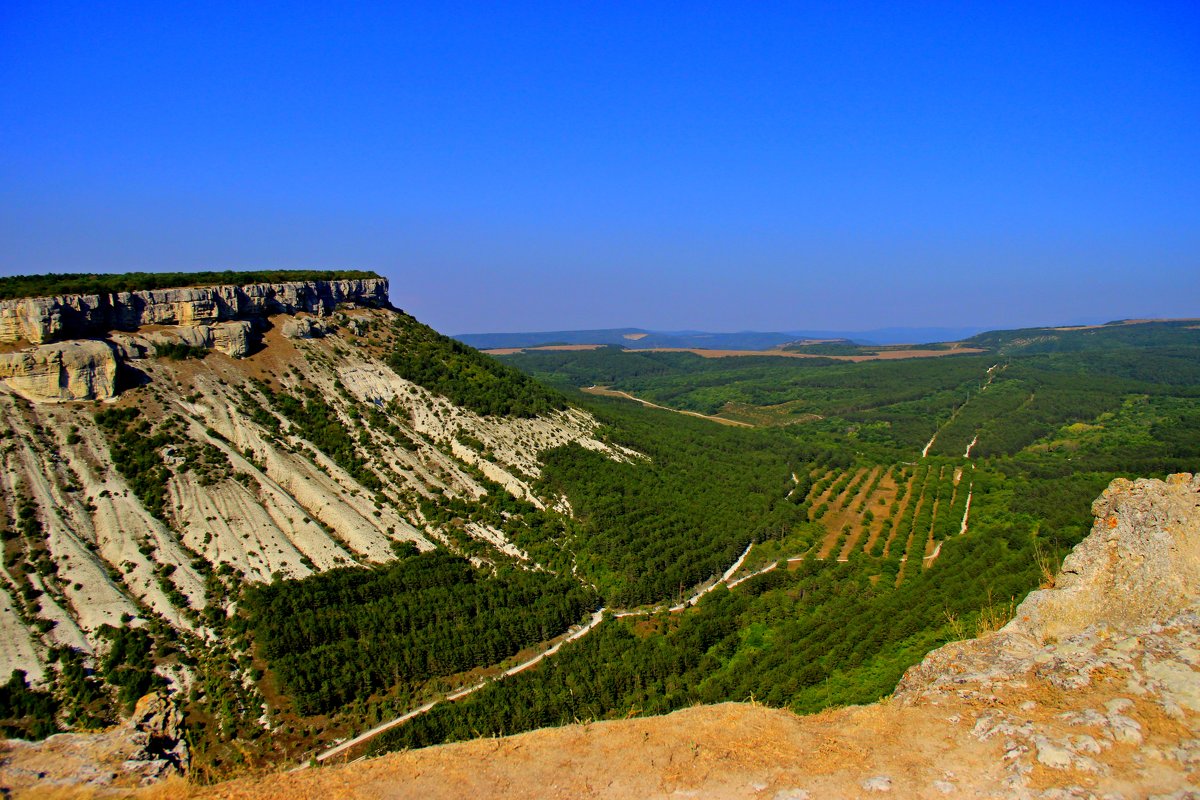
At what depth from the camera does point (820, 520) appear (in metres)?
59.0

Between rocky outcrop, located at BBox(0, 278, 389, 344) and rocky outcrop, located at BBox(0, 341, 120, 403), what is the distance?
4.09 feet

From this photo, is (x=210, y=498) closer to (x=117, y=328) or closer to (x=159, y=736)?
(x=117, y=328)

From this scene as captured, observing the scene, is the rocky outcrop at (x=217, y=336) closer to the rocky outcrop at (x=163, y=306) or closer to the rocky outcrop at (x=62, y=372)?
the rocky outcrop at (x=163, y=306)

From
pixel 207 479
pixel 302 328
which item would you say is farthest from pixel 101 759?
pixel 302 328

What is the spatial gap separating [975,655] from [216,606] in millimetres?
32110

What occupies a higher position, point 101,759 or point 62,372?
point 62,372

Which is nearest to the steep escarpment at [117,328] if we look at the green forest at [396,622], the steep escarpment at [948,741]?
the green forest at [396,622]

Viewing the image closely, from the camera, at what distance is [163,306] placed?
4519 centimetres

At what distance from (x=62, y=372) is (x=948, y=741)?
4567 centimetres

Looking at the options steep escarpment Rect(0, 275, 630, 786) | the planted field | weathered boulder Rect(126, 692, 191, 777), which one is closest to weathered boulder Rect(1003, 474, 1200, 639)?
weathered boulder Rect(126, 692, 191, 777)

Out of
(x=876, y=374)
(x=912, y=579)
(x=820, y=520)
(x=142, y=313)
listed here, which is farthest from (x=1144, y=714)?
(x=876, y=374)

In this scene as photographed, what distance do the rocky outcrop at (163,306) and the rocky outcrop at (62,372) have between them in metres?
1.25

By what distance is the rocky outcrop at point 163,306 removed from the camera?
37.5 metres

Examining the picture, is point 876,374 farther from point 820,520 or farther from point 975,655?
point 975,655
